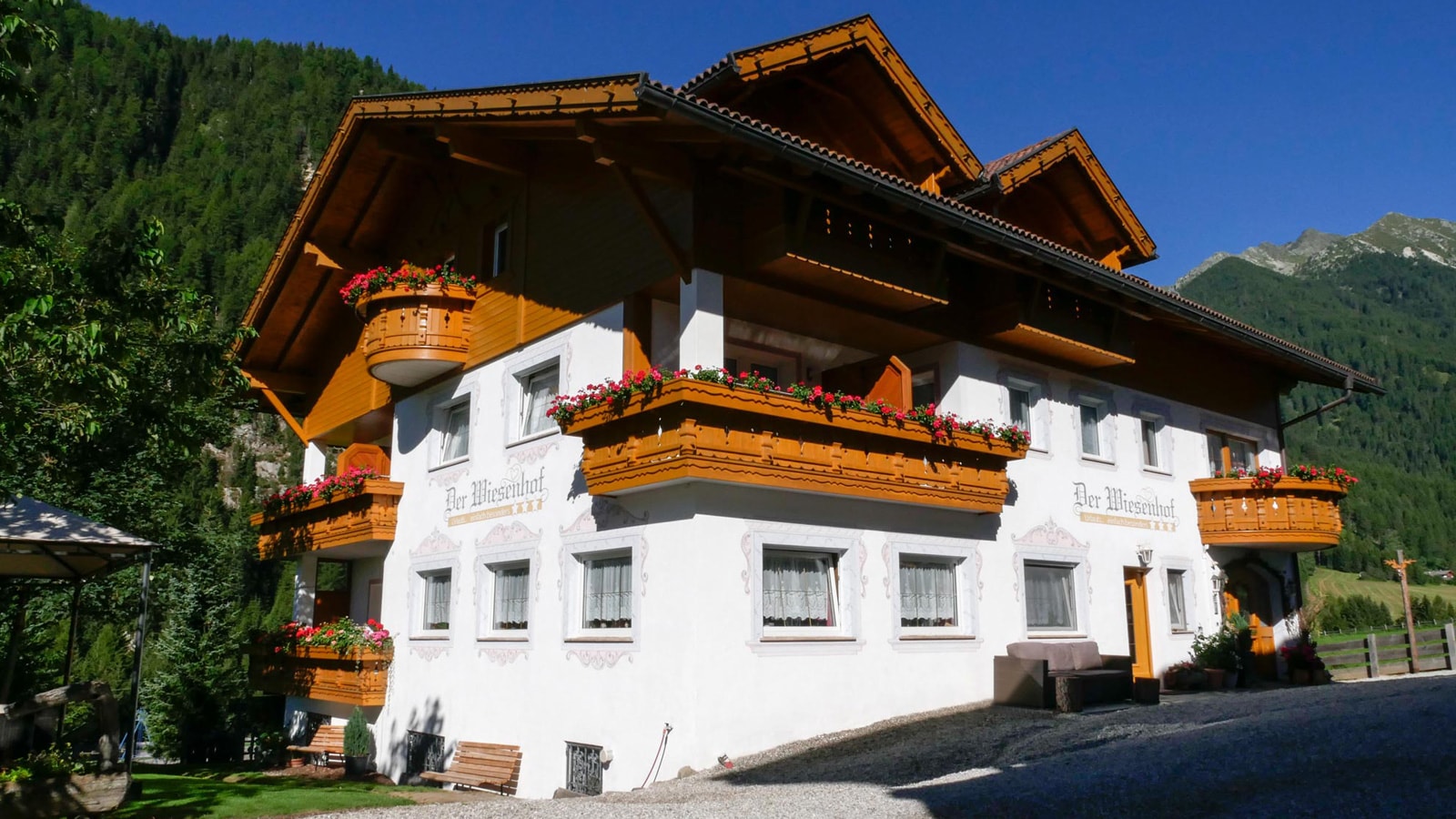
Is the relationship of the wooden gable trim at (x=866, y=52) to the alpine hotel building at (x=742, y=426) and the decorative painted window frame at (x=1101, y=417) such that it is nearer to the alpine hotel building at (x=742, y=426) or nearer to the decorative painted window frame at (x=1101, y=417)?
the alpine hotel building at (x=742, y=426)

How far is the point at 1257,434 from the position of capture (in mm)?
23547

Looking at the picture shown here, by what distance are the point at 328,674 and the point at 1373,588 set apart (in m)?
106

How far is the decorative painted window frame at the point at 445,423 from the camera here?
17.5 m

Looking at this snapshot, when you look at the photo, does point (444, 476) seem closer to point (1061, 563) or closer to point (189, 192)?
point (1061, 563)

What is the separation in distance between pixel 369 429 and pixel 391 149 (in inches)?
269

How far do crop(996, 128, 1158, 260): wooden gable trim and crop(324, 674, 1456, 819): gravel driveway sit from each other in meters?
8.89

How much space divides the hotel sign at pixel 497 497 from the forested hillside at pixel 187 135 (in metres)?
90.6

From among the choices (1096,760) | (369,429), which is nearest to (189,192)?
(369,429)

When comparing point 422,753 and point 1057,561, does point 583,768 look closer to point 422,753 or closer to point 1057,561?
point 422,753

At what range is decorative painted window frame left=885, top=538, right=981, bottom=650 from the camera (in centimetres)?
1461

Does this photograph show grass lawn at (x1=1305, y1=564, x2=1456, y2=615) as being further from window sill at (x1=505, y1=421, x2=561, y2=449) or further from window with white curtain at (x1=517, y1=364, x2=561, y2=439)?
window sill at (x1=505, y1=421, x2=561, y2=449)

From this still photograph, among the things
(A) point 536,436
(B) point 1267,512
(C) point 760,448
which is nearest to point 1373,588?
(B) point 1267,512

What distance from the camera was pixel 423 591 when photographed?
725 inches

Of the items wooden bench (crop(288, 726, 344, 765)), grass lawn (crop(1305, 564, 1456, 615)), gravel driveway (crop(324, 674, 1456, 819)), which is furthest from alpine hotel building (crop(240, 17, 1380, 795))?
grass lawn (crop(1305, 564, 1456, 615))
